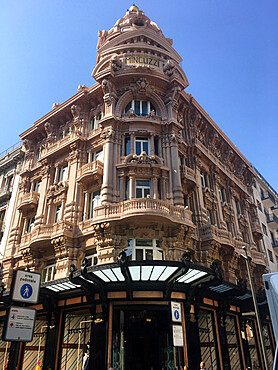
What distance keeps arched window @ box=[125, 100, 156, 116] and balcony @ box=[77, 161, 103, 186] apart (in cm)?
587

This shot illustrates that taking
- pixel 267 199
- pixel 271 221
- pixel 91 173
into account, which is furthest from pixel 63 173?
pixel 267 199

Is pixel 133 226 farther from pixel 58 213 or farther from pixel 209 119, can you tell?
pixel 209 119

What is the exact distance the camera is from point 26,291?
635cm

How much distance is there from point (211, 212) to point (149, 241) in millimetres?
9245

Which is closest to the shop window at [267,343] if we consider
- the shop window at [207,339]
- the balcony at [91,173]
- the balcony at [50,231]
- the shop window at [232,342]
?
the shop window at [232,342]

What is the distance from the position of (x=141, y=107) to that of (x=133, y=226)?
11.1m

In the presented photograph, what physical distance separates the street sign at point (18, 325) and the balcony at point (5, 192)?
2792 cm

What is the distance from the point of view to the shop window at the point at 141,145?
903 inches

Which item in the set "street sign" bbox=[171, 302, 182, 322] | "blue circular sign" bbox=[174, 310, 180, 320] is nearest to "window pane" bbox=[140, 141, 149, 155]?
"street sign" bbox=[171, 302, 182, 322]

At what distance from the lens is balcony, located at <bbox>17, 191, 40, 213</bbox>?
25.8 meters

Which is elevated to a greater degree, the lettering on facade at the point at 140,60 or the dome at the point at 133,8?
the dome at the point at 133,8

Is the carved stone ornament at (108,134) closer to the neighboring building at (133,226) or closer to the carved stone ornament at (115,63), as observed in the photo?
the neighboring building at (133,226)

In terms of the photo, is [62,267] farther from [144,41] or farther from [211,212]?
[144,41]

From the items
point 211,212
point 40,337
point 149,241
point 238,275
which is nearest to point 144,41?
point 211,212
